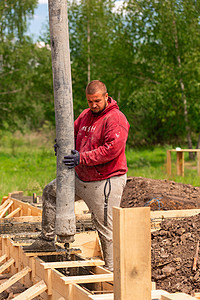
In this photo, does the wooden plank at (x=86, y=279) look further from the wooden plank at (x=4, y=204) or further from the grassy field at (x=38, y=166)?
the grassy field at (x=38, y=166)

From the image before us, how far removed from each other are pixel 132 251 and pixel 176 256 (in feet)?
7.77

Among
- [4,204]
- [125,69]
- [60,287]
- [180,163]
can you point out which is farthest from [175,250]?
[125,69]

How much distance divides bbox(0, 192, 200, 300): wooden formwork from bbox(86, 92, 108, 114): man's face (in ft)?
4.89

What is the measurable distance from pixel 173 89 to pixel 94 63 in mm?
5397

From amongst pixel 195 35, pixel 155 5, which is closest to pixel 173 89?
pixel 195 35

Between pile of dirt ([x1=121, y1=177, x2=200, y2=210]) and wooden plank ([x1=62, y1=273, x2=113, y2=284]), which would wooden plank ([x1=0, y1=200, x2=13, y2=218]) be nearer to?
pile of dirt ([x1=121, y1=177, x2=200, y2=210])

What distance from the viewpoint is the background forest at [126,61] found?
19500 mm

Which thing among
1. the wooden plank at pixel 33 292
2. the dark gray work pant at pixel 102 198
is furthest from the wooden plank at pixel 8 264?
the dark gray work pant at pixel 102 198

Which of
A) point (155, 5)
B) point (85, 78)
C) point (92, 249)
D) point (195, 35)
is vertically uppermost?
point (155, 5)

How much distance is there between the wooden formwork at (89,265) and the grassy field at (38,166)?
4.86 metres

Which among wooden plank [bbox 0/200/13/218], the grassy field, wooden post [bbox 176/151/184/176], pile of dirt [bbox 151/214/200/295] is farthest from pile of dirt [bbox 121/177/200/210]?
wooden post [bbox 176/151/184/176]

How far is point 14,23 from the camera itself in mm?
26156

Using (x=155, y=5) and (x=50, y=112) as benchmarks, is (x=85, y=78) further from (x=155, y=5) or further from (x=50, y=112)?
(x=155, y=5)

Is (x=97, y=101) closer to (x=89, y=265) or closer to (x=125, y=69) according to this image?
(x=89, y=265)
